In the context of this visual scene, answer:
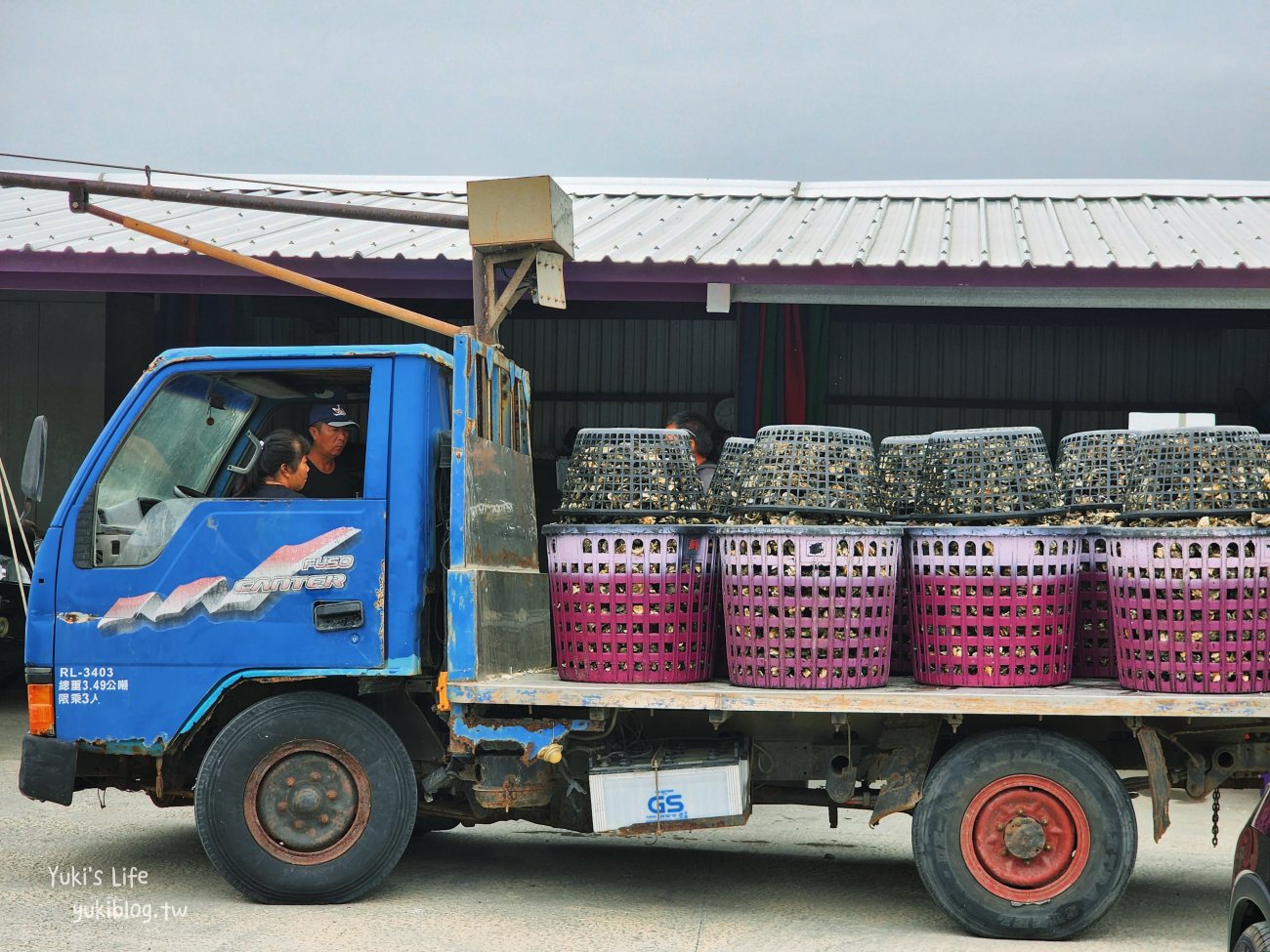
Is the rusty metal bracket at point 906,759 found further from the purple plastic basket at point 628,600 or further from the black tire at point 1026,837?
the purple plastic basket at point 628,600

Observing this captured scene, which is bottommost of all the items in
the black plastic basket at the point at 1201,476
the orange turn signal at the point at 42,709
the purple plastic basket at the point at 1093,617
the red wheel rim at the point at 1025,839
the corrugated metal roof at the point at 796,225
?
the red wheel rim at the point at 1025,839

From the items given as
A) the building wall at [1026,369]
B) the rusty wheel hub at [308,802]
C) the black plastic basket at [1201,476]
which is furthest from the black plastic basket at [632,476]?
the building wall at [1026,369]

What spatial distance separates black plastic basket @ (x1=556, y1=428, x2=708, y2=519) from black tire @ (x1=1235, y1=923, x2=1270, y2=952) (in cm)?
266

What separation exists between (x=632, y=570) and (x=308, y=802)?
162cm

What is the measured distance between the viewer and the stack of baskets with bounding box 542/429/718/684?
5242mm

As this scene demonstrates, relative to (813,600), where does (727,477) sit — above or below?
above

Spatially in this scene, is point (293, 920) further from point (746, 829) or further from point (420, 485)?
point (746, 829)

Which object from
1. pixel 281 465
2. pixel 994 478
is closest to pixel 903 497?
pixel 994 478

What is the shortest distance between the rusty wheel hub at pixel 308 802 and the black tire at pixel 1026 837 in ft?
7.47

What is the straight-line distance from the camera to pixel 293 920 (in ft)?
16.9

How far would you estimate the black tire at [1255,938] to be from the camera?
3.23 m

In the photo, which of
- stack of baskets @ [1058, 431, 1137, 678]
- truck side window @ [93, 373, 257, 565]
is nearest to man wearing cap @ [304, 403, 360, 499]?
truck side window @ [93, 373, 257, 565]

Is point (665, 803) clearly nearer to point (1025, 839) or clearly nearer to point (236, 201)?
point (1025, 839)

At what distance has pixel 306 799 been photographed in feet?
17.4
